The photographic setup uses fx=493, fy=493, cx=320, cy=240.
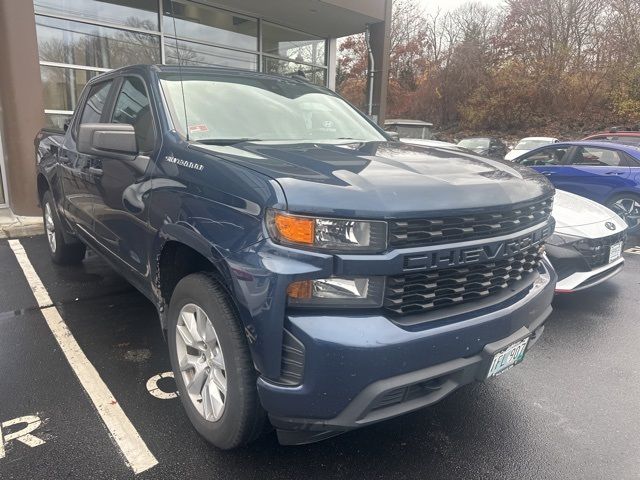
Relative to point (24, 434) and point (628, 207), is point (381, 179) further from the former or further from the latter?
point (628, 207)

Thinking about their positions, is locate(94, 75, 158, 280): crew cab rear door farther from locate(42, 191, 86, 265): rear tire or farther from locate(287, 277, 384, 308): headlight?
locate(42, 191, 86, 265): rear tire

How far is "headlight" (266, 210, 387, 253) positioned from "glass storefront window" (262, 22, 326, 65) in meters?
10.5

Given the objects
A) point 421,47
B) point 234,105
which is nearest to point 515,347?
point 234,105

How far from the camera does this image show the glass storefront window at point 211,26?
9953 mm

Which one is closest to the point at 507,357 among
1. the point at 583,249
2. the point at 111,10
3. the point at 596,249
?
the point at 583,249

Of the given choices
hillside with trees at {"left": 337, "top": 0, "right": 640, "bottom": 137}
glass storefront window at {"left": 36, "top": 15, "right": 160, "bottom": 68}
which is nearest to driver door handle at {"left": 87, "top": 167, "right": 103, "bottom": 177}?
glass storefront window at {"left": 36, "top": 15, "right": 160, "bottom": 68}

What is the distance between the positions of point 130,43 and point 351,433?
29.9 ft

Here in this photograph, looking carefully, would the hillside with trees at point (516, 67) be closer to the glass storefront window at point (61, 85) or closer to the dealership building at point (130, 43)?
the dealership building at point (130, 43)

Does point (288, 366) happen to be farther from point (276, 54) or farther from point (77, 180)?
point (276, 54)

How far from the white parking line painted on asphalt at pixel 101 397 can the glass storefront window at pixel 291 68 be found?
340 inches

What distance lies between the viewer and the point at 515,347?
7.66ft

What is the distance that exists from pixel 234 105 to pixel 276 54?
9.38 metres

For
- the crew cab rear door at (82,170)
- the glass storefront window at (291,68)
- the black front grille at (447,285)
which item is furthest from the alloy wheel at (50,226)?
the glass storefront window at (291,68)

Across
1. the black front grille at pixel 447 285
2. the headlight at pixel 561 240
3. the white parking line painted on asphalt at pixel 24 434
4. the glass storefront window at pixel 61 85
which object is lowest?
the white parking line painted on asphalt at pixel 24 434
